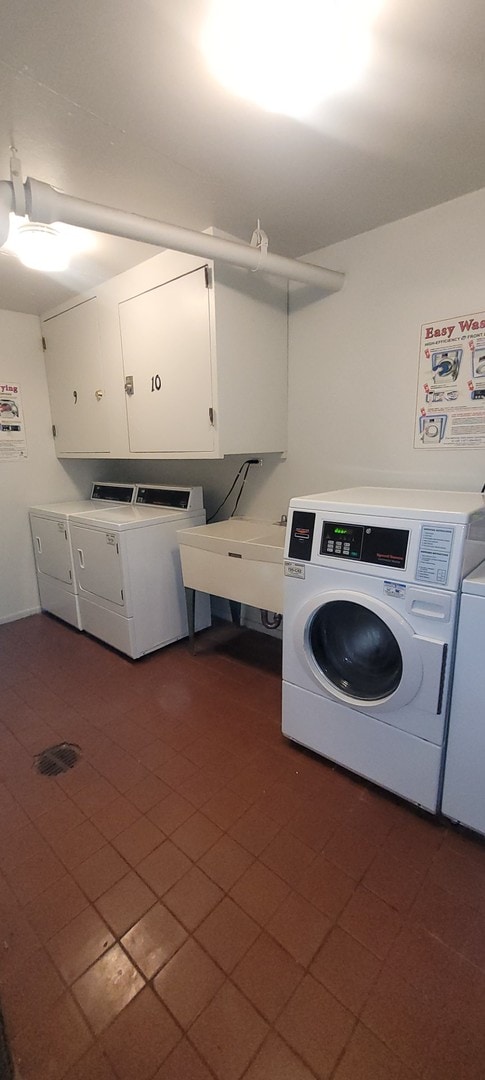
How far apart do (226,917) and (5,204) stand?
7.58 feet

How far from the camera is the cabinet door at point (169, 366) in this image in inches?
83.7

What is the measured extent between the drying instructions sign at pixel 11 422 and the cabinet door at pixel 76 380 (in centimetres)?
25

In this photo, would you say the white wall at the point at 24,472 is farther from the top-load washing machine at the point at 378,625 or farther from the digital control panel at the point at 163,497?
the top-load washing machine at the point at 378,625

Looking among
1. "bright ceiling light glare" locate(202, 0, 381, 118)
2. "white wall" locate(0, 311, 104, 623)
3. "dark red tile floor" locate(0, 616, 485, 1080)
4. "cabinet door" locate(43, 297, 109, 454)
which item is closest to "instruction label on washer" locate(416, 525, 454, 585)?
"dark red tile floor" locate(0, 616, 485, 1080)

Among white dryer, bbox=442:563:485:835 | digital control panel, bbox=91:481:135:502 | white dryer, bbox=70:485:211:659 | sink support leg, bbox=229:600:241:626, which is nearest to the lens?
white dryer, bbox=442:563:485:835

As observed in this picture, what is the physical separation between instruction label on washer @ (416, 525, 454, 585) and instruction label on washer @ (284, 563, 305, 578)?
44cm

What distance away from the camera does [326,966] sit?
3.66ft

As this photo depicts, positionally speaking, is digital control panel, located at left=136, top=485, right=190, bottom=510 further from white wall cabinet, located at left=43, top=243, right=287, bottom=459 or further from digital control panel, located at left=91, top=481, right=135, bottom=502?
white wall cabinet, located at left=43, top=243, right=287, bottom=459

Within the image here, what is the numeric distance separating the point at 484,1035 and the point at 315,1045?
0.39 metres

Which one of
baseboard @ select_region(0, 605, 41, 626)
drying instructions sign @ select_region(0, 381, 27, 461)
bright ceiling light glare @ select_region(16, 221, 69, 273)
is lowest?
baseboard @ select_region(0, 605, 41, 626)

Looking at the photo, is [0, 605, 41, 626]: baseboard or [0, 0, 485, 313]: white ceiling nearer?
[0, 0, 485, 313]: white ceiling

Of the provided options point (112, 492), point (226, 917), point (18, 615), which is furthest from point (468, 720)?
point (18, 615)

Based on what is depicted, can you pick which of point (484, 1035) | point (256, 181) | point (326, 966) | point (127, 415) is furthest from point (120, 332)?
point (484, 1035)

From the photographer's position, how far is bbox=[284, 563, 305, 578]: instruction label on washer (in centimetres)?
167
